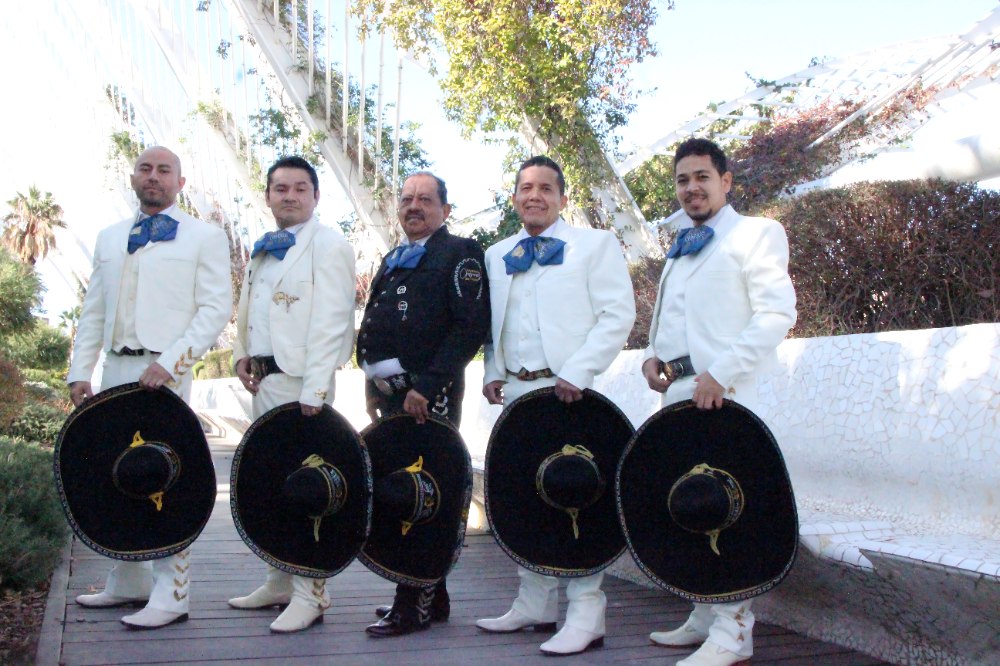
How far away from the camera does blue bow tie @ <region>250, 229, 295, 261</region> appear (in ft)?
14.5

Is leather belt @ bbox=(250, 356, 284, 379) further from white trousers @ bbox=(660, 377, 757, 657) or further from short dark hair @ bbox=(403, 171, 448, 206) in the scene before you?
white trousers @ bbox=(660, 377, 757, 657)

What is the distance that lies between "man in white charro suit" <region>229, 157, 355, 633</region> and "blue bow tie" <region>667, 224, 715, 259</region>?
1.39 m

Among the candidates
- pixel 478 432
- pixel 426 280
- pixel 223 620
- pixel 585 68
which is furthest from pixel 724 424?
pixel 585 68

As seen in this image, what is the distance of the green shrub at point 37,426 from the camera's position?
1191cm

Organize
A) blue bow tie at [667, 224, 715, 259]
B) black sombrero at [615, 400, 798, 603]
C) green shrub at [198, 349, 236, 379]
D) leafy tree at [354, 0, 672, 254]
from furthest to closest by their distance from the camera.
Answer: green shrub at [198, 349, 236, 379] < leafy tree at [354, 0, 672, 254] < blue bow tie at [667, 224, 715, 259] < black sombrero at [615, 400, 798, 603]

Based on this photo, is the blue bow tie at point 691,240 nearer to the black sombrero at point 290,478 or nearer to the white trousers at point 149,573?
the black sombrero at point 290,478

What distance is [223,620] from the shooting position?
4.35 meters

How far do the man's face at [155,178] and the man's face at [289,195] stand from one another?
44 centimetres

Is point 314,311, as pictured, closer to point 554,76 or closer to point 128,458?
point 128,458

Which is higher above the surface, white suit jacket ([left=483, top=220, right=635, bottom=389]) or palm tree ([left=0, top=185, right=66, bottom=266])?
palm tree ([left=0, top=185, right=66, bottom=266])

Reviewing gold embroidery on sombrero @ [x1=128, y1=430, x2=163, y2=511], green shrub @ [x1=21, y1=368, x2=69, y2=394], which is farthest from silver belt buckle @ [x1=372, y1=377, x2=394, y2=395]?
green shrub @ [x1=21, y1=368, x2=69, y2=394]

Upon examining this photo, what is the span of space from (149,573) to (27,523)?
41.5 inches

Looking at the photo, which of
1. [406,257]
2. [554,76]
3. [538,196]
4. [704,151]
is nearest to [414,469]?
[406,257]

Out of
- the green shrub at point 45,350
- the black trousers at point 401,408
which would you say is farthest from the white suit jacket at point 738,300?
the green shrub at point 45,350
